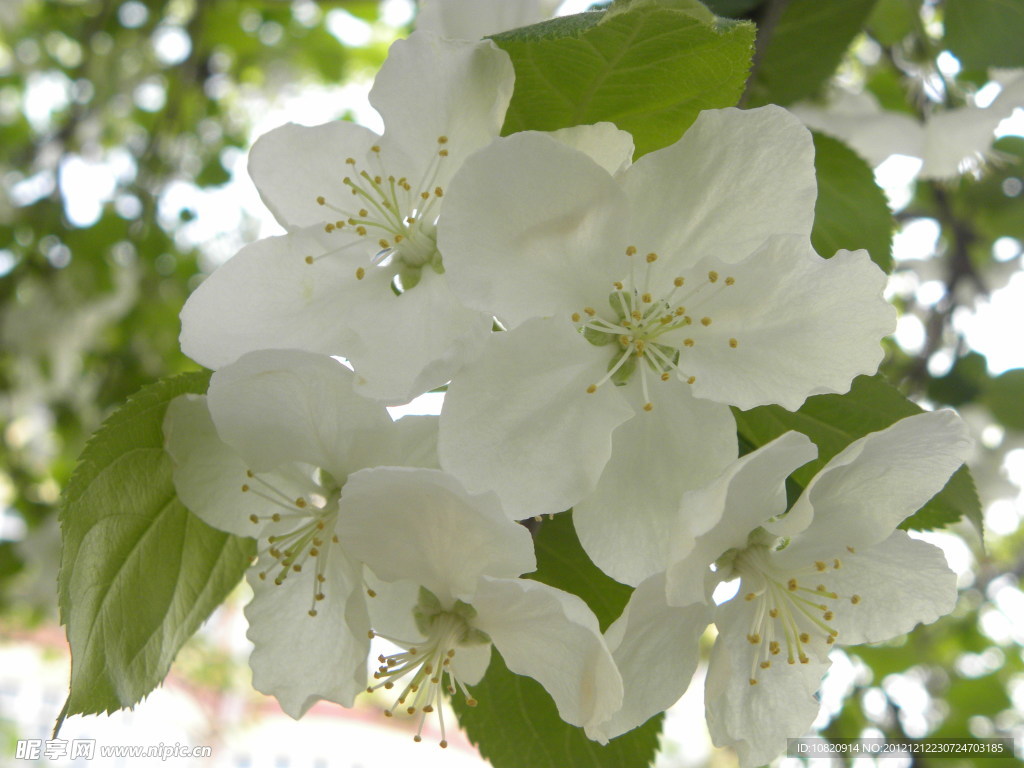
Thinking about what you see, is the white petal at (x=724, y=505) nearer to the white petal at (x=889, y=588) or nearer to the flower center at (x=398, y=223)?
the white petal at (x=889, y=588)

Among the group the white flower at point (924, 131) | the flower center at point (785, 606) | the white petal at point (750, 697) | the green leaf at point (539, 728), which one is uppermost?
the white flower at point (924, 131)

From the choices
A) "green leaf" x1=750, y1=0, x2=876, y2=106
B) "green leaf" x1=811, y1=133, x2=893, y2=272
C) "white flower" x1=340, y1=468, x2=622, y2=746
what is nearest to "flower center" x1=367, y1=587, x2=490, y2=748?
"white flower" x1=340, y1=468, x2=622, y2=746

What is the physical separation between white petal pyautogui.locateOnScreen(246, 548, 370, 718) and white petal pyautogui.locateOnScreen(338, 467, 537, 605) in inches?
3.1

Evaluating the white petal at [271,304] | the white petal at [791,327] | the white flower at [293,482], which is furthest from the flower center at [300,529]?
the white petal at [791,327]

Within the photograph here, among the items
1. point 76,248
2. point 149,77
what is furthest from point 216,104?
point 76,248

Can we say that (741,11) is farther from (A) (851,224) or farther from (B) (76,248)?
(B) (76,248)

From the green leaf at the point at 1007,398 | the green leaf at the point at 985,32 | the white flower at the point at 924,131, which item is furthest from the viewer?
the green leaf at the point at 1007,398

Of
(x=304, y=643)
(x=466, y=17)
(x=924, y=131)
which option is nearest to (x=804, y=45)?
(x=924, y=131)

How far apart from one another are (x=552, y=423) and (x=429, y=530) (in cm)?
13

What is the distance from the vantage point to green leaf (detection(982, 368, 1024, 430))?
6.25ft

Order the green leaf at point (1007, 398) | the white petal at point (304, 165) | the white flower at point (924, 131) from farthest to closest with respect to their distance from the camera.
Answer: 1. the green leaf at point (1007, 398)
2. the white flower at point (924, 131)
3. the white petal at point (304, 165)

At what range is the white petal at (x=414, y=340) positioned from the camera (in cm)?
69

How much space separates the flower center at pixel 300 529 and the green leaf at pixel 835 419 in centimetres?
36

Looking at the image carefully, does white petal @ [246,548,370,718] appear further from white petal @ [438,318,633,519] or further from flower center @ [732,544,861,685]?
flower center @ [732,544,861,685]
